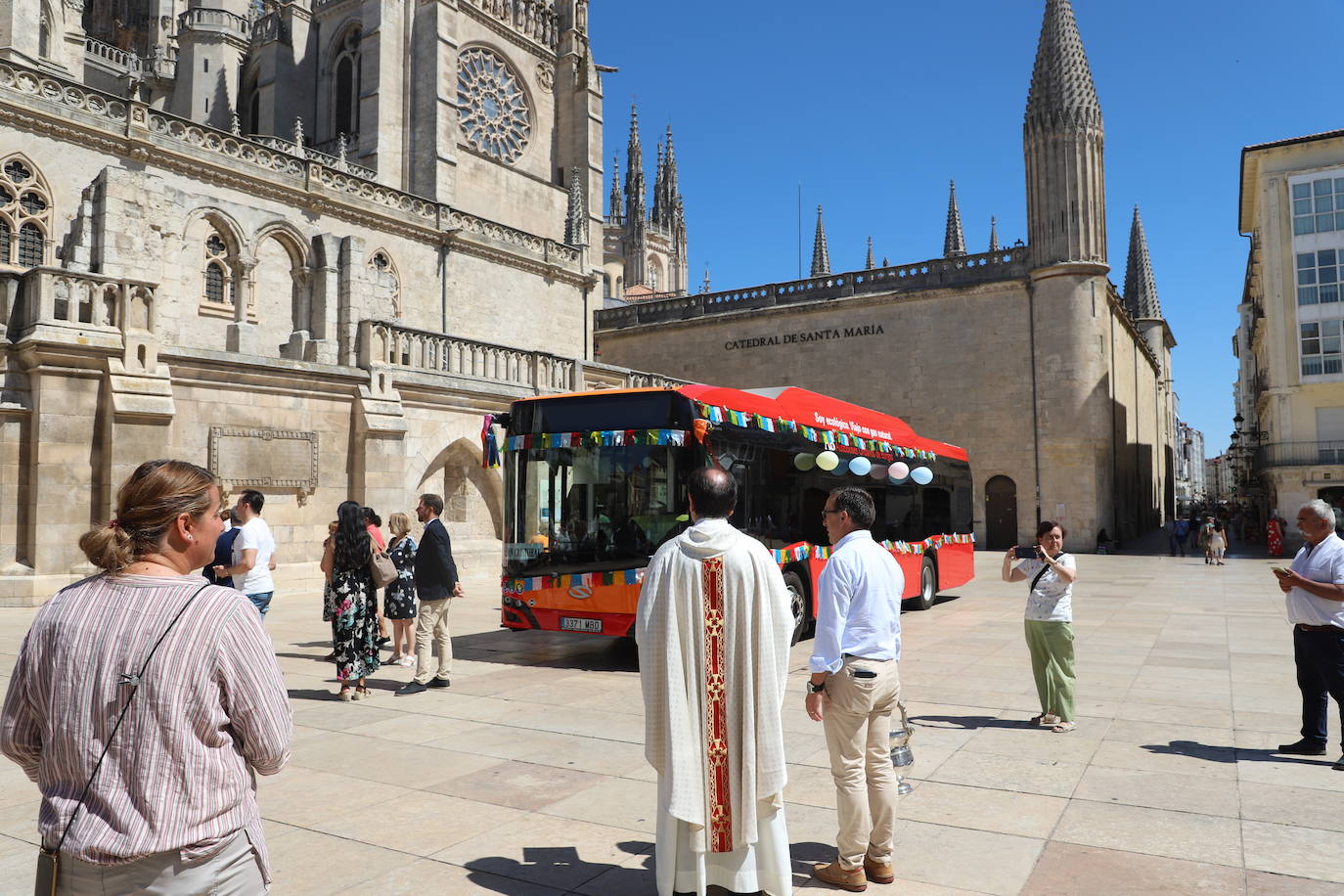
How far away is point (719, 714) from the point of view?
3441 mm

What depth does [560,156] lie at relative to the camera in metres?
40.8

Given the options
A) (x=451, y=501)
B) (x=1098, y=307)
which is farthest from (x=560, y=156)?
(x=451, y=501)

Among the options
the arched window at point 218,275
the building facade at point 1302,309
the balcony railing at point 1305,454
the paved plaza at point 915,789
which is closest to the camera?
the paved plaza at point 915,789

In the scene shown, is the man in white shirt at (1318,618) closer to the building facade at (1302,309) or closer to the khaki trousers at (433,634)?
the khaki trousers at (433,634)

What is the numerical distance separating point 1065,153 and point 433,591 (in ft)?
91.0

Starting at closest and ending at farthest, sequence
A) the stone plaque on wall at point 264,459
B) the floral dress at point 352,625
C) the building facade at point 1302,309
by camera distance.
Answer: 1. the floral dress at point 352,625
2. the stone plaque on wall at point 264,459
3. the building facade at point 1302,309

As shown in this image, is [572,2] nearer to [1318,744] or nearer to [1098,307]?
[1098,307]

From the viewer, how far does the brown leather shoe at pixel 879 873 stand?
395 centimetres

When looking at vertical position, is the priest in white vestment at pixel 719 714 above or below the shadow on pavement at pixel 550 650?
above

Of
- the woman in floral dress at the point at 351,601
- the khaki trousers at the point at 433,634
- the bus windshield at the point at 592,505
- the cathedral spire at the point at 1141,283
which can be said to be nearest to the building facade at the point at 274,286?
the bus windshield at the point at 592,505

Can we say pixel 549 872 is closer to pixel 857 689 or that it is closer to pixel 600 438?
pixel 857 689

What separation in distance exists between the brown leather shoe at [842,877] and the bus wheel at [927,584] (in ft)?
36.3

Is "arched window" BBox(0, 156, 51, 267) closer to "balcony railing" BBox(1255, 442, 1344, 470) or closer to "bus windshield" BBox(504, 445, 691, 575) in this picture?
"bus windshield" BBox(504, 445, 691, 575)

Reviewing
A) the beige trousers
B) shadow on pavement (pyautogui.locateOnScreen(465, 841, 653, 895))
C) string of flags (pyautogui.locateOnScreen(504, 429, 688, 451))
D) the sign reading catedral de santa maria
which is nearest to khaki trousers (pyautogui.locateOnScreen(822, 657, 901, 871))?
shadow on pavement (pyautogui.locateOnScreen(465, 841, 653, 895))
